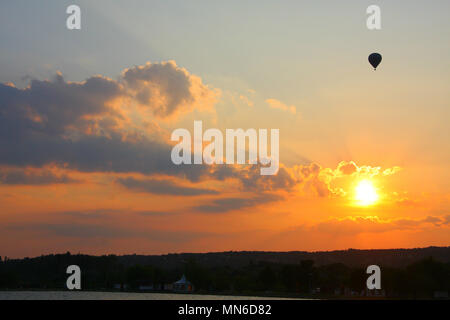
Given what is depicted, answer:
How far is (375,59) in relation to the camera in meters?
106

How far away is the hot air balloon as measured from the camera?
A: 105188 mm

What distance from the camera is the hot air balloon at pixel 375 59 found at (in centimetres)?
10519
